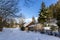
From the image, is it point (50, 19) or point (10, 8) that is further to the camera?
point (50, 19)

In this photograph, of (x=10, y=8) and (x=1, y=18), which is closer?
(x=10, y=8)

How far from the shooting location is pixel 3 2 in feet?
28.9

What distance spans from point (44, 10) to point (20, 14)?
105 ft

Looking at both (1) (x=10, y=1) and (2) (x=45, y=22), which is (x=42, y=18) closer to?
(2) (x=45, y=22)

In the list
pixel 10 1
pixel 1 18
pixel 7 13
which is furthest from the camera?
pixel 1 18

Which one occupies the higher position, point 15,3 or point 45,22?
point 15,3

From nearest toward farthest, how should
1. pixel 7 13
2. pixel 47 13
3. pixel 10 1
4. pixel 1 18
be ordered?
pixel 10 1, pixel 7 13, pixel 1 18, pixel 47 13

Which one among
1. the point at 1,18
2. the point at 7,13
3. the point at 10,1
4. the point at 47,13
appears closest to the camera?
the point at 10,1

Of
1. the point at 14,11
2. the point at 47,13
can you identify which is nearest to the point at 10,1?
the point at 14,11

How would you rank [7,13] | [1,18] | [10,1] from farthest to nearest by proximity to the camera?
[1,18], [7,13], [10,1]

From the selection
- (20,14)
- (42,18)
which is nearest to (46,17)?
(42,18)

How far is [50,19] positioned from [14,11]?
3223 cm

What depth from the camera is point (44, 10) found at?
41562mm

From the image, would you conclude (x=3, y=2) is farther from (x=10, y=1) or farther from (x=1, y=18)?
(x=1, y=18)
